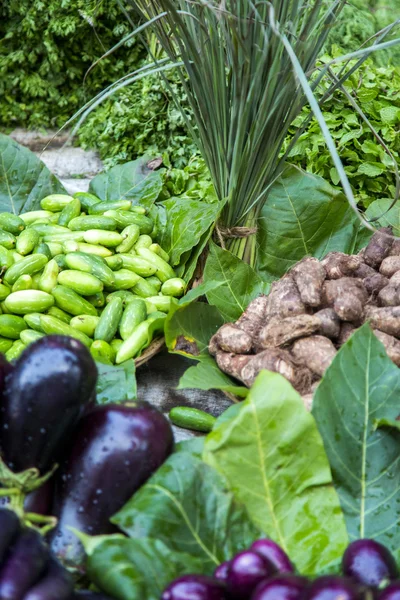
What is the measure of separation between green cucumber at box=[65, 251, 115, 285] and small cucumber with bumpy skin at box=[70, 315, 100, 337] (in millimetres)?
162

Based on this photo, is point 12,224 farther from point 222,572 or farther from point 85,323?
point 222,572

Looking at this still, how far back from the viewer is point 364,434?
1310 millimetres

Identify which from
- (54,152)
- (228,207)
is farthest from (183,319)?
(54,152)

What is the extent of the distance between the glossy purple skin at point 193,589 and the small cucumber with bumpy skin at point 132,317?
48.0 inches

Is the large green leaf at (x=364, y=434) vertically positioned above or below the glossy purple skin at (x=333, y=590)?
below

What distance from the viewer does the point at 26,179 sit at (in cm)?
280

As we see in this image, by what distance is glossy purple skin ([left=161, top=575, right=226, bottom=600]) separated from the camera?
2.92 ft

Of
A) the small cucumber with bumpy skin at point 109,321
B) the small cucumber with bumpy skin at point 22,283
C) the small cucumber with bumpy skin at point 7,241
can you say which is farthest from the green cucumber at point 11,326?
the small cucumber with bumpy skin at point 7,241

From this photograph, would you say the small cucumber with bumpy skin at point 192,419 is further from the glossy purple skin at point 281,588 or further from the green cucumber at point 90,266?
the glossy purple skin at point 281,588

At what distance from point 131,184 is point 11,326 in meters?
1.05

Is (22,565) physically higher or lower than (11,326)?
Answer: higher

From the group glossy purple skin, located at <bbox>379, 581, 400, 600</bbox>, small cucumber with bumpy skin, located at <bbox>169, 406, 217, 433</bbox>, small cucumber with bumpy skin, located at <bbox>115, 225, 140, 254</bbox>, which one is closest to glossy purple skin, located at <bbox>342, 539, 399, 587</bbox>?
glossy purple skin, located at <bbox>379, 581, 400, 600</bbox>

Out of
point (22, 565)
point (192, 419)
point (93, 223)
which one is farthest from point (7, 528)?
point (93, 223)

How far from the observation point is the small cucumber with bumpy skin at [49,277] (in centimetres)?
216
